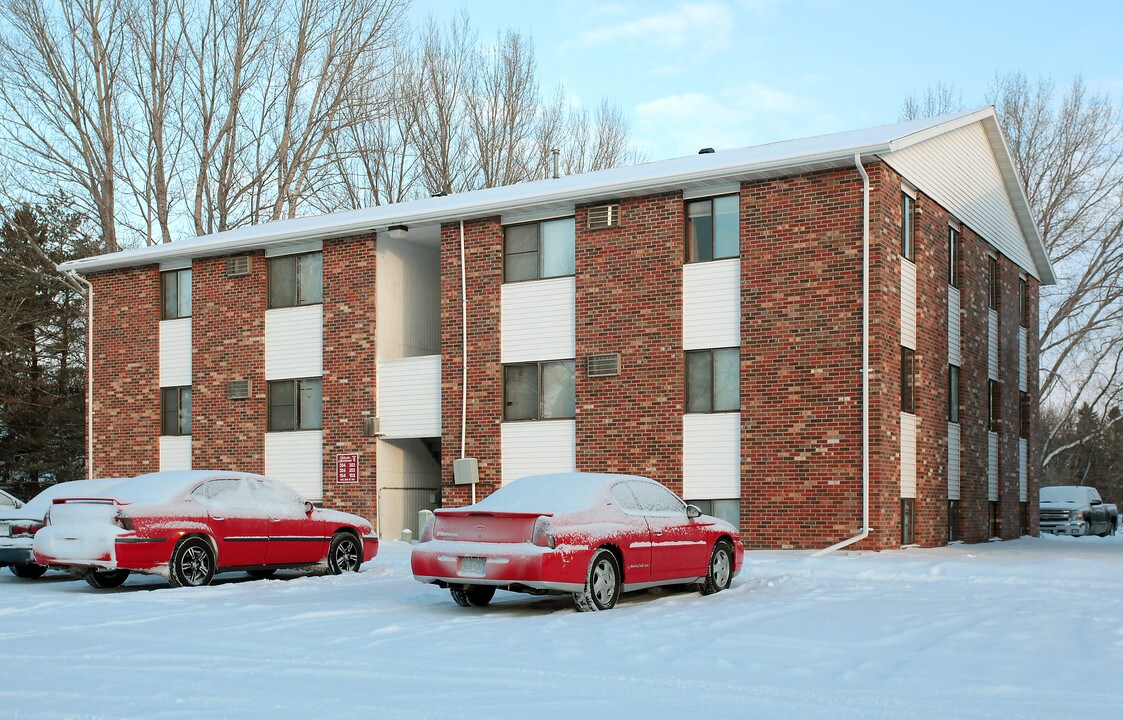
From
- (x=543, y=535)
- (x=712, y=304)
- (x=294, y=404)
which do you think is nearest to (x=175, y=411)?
(x=294, y=404)

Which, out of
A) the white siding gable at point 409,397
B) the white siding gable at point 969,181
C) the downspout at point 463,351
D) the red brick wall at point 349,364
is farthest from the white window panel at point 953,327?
the red brick wall at point 349,364

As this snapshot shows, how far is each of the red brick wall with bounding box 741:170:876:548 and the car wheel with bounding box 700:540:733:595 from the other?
5.99m

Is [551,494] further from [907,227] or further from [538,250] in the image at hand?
[907,227]

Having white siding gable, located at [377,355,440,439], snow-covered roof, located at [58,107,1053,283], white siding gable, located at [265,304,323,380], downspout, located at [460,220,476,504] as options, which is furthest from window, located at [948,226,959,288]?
white siding gable, located at [265,304,323,380]

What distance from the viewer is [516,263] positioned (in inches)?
923

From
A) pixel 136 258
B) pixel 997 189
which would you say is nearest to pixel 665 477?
pixel 997 189

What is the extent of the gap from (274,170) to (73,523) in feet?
94.7

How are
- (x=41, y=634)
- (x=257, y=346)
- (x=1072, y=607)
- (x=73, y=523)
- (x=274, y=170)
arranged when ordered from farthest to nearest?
1. (x=274, y=170)
2. (x=257, y=346)
3. (x=73, y=523)
4. (x=1072, y=607)
5. (x=41, y=634)

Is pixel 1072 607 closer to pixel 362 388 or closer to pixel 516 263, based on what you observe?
pixel 516 263

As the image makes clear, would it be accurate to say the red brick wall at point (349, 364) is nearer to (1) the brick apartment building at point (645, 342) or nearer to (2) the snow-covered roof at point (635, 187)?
(1) the brick apartment building at point (645, 342)

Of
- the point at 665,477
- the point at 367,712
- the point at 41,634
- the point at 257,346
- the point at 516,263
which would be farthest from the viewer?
the point at 257,346

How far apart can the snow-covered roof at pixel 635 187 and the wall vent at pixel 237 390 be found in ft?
9.38

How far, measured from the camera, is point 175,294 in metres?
27.8

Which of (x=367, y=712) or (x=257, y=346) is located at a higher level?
(x=257, y=346)
